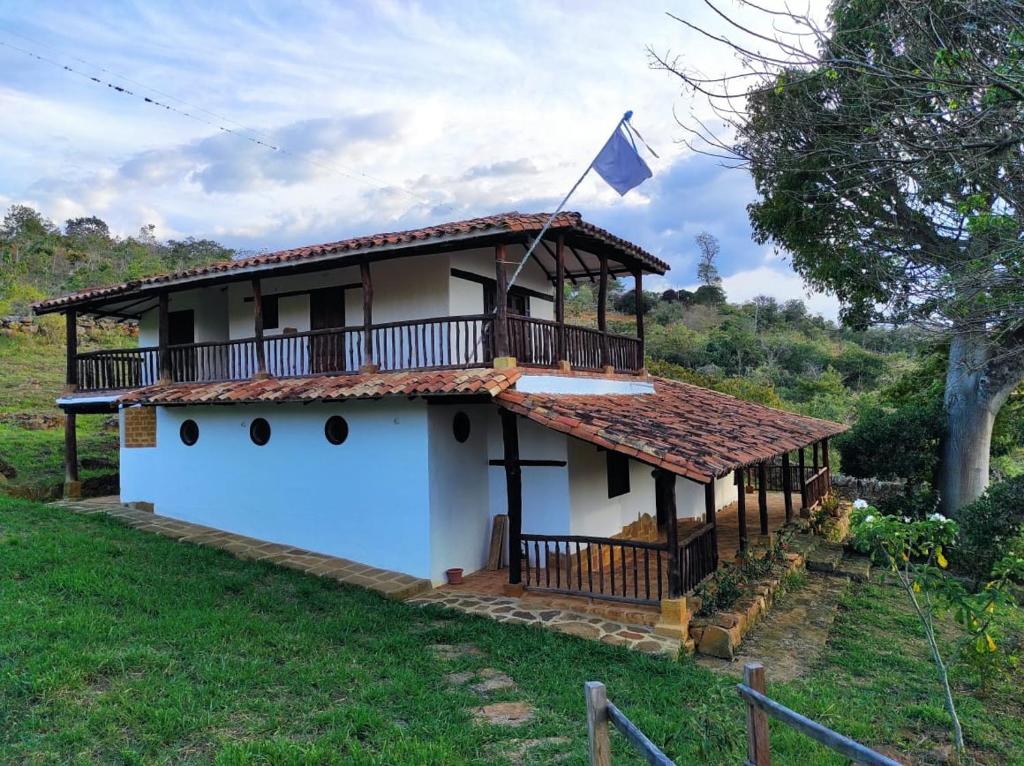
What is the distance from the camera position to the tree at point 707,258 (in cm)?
6144

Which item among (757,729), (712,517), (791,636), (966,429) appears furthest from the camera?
(966,429)

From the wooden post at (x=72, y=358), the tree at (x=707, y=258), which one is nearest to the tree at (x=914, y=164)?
the wooden post at (x=72, y=358)

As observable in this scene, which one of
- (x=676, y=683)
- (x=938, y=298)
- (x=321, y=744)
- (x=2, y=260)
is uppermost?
(x=2, y=260)

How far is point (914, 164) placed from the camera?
4.90 metres

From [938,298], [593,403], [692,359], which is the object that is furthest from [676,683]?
[692,359]

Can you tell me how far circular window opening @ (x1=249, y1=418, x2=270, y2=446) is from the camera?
10414 millimetres

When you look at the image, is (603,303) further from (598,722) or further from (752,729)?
(598,722)

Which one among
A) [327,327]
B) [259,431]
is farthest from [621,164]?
[259,431]

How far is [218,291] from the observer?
1320 centimetres

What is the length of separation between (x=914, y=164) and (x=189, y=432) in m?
11.6

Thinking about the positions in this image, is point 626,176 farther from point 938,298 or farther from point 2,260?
point 2,260

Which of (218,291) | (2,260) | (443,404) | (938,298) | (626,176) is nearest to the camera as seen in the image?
(938,298)

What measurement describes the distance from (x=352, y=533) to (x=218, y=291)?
6833 millimetres

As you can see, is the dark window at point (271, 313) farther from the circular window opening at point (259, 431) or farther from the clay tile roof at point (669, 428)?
the clay tile roof at point (669, 428)
